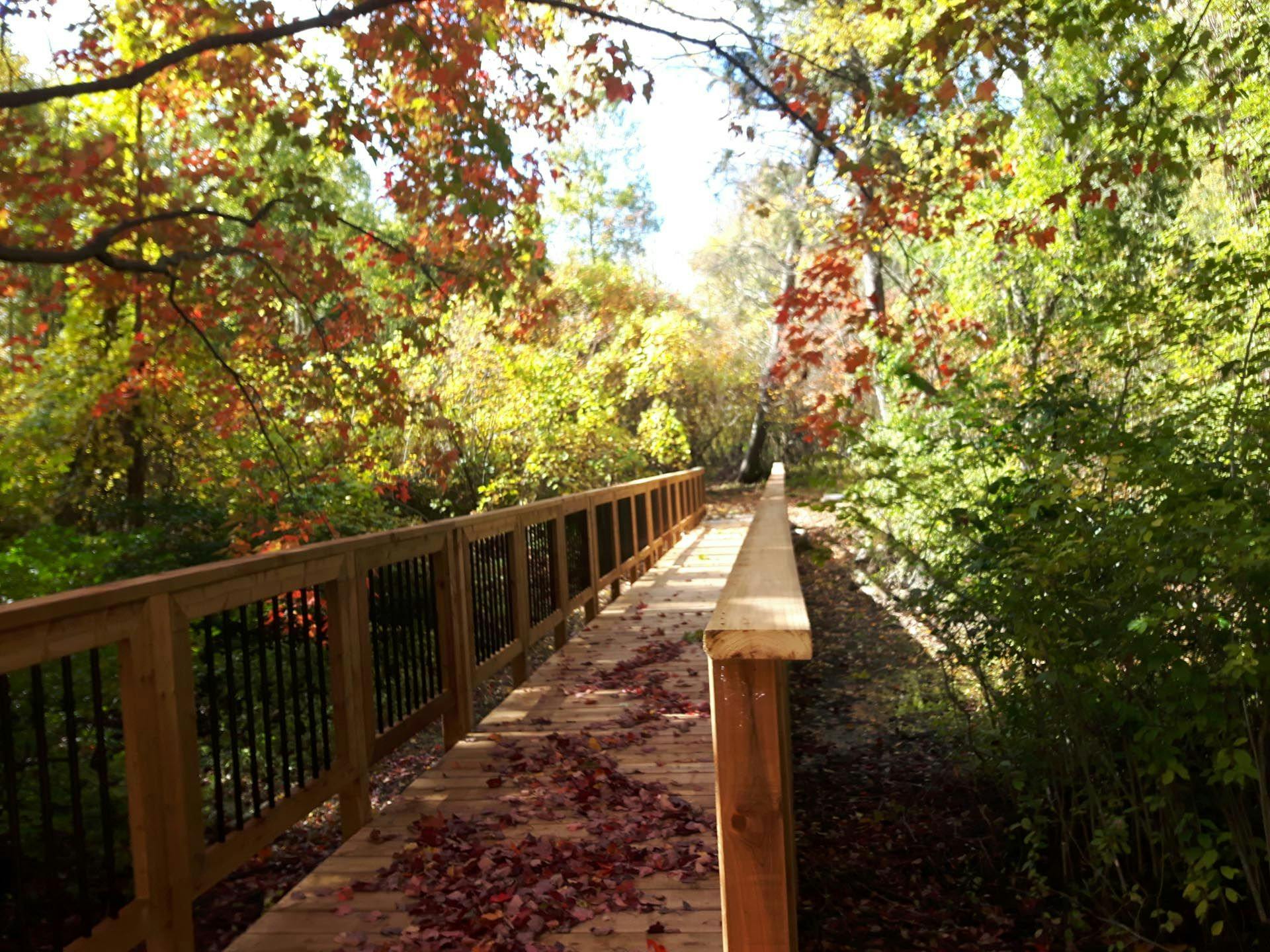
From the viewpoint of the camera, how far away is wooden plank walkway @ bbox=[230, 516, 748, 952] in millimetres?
3191

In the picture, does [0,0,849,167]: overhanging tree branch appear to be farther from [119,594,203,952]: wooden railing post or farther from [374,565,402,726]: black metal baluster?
[119,594,203,952]: wooden railing post

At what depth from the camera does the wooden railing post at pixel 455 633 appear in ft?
17.3

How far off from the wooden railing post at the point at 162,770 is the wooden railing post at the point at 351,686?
40.8 inches

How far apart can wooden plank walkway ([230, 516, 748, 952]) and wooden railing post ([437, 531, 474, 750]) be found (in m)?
0.15

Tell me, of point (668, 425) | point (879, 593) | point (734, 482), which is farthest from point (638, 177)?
point (879, 593)

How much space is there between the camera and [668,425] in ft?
68.6

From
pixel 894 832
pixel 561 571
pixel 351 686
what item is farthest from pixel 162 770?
pixel 561 571

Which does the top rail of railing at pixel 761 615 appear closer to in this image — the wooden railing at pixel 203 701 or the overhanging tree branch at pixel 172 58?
the wooden railing at pixel 203 701

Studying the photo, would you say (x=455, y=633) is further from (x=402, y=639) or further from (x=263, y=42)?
(x=263, y=42)

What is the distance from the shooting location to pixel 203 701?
23.2 feet

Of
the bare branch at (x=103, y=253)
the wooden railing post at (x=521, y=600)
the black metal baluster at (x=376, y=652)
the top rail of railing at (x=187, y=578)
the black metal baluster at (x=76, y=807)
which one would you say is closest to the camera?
the top rail of railing at (x=187, y=578)

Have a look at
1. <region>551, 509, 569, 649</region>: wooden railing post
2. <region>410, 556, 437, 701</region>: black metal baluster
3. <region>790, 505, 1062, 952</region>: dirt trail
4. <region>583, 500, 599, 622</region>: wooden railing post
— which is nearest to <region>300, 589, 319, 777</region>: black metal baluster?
<region>410, 556, 437, 701</region>: black metal baluster

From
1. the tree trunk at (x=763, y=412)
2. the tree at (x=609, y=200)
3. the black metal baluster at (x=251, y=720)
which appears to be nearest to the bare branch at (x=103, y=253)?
the black metal baluster at (x=251, y=720)

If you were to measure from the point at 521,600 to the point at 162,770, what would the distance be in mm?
4033
